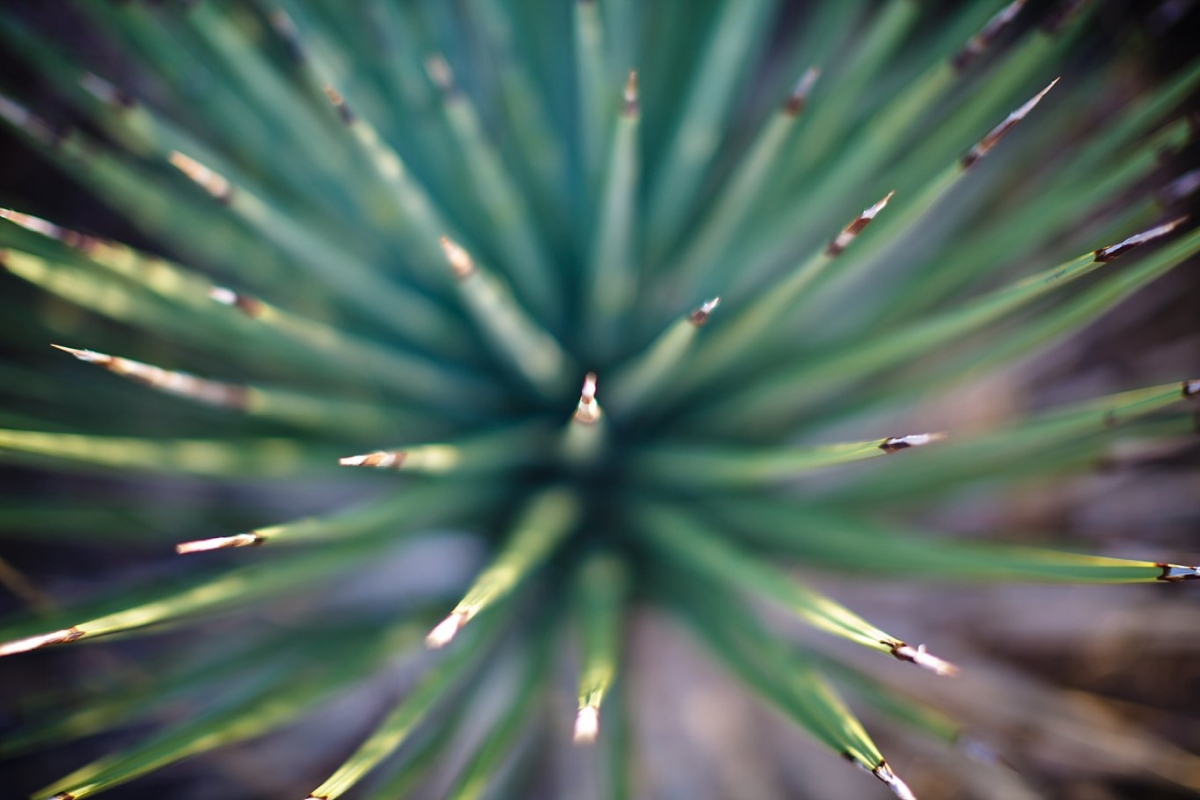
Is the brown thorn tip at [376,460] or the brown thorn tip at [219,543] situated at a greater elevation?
the brown thorn tip at [376,460]

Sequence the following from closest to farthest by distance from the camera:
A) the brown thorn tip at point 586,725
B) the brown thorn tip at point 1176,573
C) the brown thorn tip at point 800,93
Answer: the brown thorn tip at point 586,725, the brown thorn tip at point 1176,573, the brown thorn tip at point 800,93

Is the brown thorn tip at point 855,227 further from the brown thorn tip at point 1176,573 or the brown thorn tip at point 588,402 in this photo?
the brown thorn tip at point 1176,573

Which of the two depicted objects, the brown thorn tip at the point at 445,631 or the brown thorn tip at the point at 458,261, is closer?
the brown thorn tip at the point at 445,631

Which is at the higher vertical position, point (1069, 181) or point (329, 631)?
point (1069, 181)

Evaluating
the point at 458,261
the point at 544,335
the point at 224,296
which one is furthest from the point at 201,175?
the point at 544,335

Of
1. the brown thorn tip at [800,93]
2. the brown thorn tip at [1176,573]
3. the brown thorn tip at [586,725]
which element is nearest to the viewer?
the brown thorn tip at [586,725]

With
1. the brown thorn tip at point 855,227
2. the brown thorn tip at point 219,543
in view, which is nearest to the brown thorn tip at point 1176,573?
the brown thorn tip at point 855,227

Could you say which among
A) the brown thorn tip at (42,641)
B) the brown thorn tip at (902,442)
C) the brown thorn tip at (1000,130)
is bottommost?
the brown thorn tip at (42,641)

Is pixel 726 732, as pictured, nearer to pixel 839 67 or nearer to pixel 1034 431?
pixel 1034 431

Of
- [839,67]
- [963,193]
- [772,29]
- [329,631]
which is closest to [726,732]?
[329,631]
